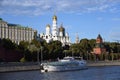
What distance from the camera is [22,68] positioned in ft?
255

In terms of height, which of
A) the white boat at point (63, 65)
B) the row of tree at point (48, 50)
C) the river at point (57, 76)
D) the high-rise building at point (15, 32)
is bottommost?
the river at point (57, 76)

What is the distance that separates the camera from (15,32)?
161000 millimetres

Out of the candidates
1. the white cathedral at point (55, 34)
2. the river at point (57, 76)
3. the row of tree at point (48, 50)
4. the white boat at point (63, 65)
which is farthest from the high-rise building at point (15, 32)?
the river at point (57, 76)

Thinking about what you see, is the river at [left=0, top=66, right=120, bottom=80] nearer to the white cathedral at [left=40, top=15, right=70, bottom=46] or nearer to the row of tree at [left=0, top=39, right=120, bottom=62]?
the row of tree at [left=0, top=39, right=120, bottom=62]

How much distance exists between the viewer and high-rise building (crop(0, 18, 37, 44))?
15389cm

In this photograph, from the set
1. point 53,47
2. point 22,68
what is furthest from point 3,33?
point 22,68

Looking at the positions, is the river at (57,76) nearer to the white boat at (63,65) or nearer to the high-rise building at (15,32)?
the white boat at (63,65)

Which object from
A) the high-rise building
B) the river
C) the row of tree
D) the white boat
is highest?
the high-rise building

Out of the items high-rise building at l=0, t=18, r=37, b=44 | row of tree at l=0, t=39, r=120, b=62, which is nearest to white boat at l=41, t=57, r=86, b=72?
row of tree at l=0, t=39, r=120, b=62

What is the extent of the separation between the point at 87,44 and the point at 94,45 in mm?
5304

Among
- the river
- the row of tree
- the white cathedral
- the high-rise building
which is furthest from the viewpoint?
the white cathedral

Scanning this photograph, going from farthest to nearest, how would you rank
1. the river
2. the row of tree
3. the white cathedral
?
the white cathedral < the row of tree < the river

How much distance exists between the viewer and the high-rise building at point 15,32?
6059 inches

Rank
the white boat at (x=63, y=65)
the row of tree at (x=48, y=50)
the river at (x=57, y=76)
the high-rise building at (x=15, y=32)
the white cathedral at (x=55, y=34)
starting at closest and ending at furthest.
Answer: the river at (x=57, y=76)
the white boat at (x=63, y=65)
the row of tree at (x=48, y=50)
the high-rise building at (x=15, y=32)
the white cathedral at (x=55, y=34)
